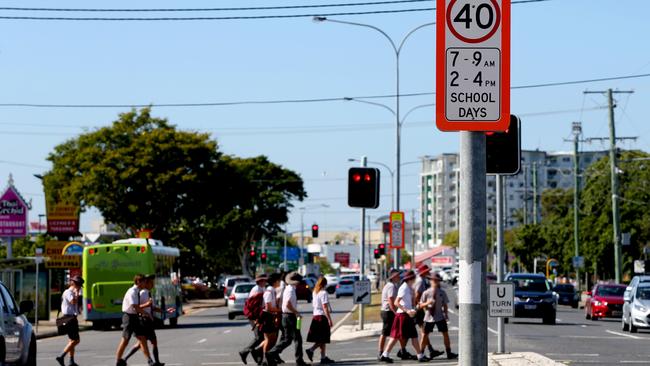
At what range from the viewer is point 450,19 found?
7047 mm

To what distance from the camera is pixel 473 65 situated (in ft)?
23.3

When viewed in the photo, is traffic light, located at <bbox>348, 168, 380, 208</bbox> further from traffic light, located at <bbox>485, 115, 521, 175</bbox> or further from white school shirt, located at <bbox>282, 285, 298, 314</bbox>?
traffic light, located at <bbox>485, 115, 521, 175</bbox>

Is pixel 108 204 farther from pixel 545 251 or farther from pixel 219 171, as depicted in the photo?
pixel 545 251

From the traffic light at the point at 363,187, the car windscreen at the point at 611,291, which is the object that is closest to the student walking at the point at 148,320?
the traffic light at the point at 363,187

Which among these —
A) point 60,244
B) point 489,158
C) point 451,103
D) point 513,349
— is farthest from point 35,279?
point 451,103

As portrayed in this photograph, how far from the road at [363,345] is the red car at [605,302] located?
17.1 ft

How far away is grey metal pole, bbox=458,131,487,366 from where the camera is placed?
23.1 feet

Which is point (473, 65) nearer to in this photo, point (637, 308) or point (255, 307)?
point (255, 307)

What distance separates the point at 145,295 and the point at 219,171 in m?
43.5

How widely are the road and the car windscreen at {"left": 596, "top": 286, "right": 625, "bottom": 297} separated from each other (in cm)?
695

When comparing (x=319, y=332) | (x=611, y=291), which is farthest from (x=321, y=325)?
(x=611, y=291)

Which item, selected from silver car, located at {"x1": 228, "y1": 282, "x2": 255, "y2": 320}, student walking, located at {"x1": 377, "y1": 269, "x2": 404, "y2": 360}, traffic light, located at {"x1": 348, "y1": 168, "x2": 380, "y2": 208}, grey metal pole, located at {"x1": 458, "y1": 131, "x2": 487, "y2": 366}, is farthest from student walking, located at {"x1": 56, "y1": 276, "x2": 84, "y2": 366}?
silver car, located at {"x1": 228, "y1": 282, "x2": 255, "y2": 320}

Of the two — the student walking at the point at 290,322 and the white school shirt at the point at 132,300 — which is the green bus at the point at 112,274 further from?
the white school shirt at the point at 132,300

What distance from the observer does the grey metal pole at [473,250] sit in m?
7.03
